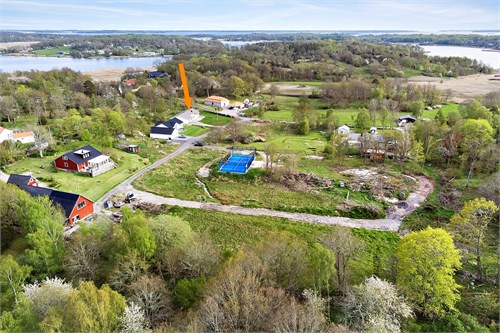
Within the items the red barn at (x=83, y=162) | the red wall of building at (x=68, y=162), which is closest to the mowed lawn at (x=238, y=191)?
the red barn at (x=83, y=162)

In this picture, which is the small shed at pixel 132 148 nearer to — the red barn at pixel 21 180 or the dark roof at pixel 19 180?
the red barn at pixel 21 180

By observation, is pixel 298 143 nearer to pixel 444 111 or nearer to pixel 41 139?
pixel 41 139

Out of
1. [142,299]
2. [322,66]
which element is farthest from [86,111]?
[322,66]

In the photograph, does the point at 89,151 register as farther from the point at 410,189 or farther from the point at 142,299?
the point at 410,189

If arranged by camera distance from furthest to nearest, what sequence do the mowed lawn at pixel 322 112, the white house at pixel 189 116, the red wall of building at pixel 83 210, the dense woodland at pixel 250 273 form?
the mowed lawn at pixel 322 112, the white house at pixel 189 116, the red wall of building at pixel 83 210, the dense woodland at pixel 250 273

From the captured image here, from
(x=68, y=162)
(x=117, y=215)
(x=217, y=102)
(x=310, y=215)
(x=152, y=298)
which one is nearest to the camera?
(x=152, y=298)

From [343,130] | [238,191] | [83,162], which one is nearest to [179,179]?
[238,191]

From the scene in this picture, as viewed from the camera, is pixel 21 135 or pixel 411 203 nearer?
pixel 411 203
